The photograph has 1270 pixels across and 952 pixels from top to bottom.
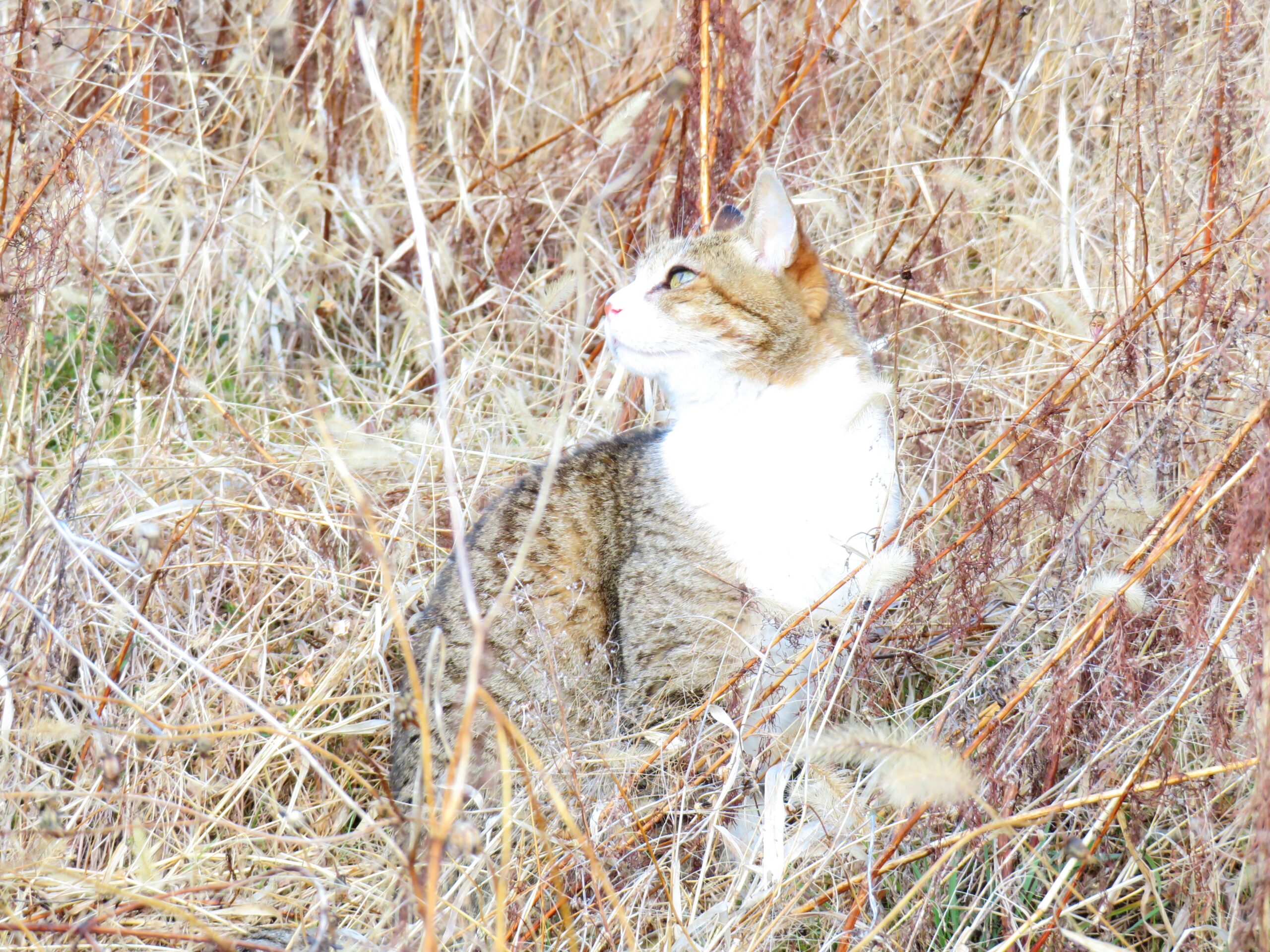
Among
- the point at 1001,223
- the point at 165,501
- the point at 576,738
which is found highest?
the point at 1001,223

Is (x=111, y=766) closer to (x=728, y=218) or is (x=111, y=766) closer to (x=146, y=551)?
(x=146, y=551)

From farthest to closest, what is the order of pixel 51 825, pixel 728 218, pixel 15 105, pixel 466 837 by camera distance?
1. pixel 728 218
2. pixel 15 105
3. pixel 51 825
4. pixel 466 837

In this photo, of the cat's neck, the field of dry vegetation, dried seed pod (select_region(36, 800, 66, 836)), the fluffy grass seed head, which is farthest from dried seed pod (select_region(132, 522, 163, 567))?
the fluffy grass seed head

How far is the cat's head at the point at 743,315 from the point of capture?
2.75 metres

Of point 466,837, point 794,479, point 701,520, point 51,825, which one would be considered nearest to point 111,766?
point 51,825

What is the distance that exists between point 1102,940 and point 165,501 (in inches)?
102

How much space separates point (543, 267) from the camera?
4.12 metres

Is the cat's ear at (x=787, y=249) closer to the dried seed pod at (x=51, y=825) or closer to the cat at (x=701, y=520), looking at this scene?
the cat at (x=701, y=520)

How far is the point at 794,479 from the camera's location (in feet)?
8.75

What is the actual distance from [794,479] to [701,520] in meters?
0.25

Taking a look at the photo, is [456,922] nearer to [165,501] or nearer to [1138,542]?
[1138,542]

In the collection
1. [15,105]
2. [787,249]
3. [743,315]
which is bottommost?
[743,315]

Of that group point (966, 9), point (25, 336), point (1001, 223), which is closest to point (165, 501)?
point (25, 336)

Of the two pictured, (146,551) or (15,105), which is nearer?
(15,105)
